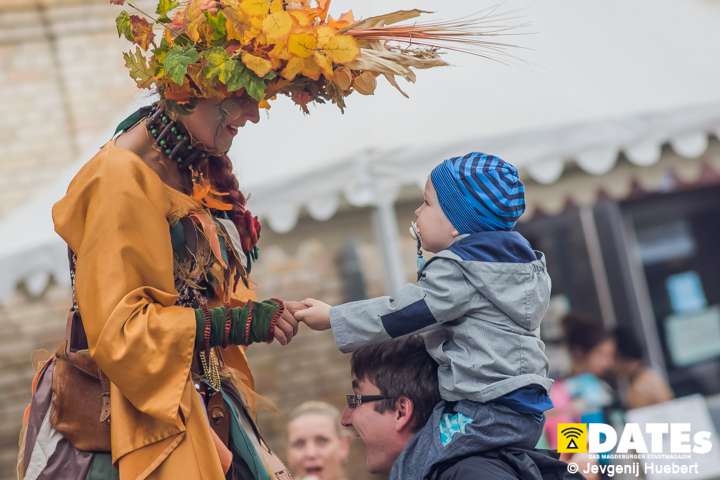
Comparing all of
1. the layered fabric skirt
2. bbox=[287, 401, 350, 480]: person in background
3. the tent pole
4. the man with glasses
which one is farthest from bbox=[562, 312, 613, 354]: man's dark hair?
the layered fabric skirt

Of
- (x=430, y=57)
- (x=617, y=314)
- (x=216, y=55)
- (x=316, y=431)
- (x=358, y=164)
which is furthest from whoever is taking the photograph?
(x=617, y=314)

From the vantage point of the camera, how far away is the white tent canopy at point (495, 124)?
4.39m

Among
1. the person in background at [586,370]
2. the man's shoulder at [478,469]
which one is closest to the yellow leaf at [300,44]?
the man's shoulder at [478,469]

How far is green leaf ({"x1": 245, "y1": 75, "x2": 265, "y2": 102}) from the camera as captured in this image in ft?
7.27

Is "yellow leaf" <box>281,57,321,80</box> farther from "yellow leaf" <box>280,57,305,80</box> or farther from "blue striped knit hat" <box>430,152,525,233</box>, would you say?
"blue striped knit hat" <box>430,152,525,233</box>

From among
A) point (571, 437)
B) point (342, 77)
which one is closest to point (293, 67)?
point (342, 77)

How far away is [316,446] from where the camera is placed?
13.0 feet

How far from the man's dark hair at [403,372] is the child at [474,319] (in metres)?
0.06

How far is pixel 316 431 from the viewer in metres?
3.98

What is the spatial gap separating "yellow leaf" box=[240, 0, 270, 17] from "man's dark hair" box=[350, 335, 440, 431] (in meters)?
0.79

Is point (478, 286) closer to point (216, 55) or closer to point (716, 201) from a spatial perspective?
point (216, 55)

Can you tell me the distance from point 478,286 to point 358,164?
2126mm

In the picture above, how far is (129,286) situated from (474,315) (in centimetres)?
73

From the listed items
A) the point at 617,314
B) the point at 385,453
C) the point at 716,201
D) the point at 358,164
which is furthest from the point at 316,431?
the point at 716,201
